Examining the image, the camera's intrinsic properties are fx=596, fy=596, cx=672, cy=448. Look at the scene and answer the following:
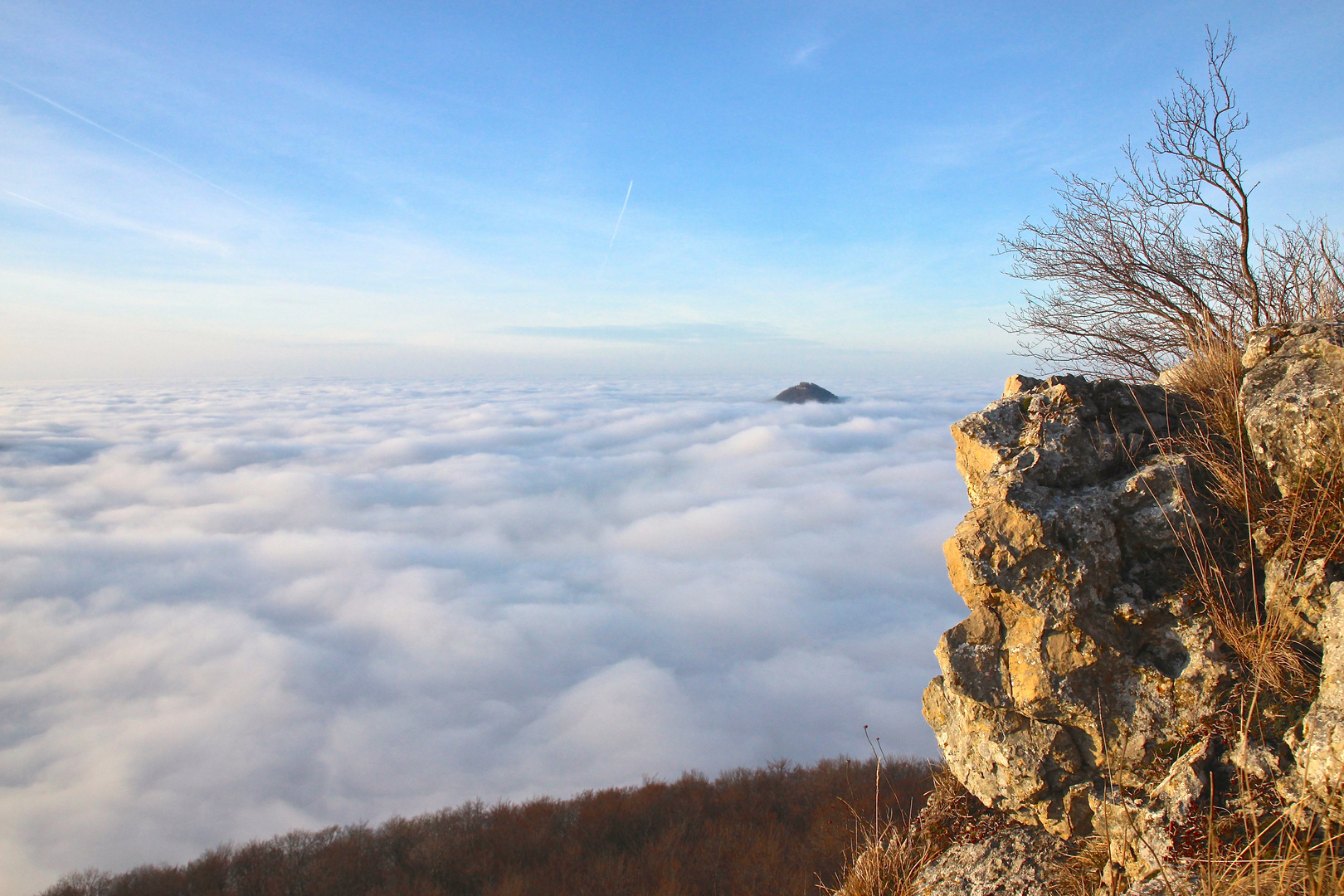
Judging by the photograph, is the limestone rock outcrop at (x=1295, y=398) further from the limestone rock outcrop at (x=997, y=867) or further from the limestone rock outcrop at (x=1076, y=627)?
the limestone rock outcrop at (x=997, y=867)

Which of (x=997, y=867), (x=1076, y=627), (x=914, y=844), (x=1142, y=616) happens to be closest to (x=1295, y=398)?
(x=1142, y=616)

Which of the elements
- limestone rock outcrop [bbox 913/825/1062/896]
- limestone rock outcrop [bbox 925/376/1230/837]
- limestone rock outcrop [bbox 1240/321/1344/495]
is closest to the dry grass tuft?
limestone rock outcrop [bbox 913/825/1062/896]

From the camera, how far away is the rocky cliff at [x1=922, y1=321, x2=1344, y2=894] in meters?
2.58

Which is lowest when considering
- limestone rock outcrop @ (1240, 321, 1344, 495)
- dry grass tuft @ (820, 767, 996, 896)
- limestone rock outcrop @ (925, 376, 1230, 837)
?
dry grass tuft @ (820, 767, 996, 896)

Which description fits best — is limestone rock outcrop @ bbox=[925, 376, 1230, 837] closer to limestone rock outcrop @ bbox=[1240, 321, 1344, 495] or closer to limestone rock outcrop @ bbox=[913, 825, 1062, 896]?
limestone rock outcrop @ bbox=[913, 825, 1062, 896]

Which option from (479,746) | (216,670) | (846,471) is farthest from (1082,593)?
(846,471)

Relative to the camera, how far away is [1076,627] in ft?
10.5

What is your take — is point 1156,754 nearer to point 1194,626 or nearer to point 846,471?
point 1194,626

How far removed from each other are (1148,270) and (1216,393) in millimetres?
7723

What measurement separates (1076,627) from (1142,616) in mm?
314

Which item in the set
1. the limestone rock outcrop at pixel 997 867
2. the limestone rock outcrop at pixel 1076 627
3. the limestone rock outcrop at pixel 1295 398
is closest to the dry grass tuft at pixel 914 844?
the limestone rock outcrop at pixel 997 867

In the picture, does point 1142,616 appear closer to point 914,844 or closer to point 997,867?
point 997,867

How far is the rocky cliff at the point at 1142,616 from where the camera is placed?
2.58 m

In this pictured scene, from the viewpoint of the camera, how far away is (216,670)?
69500mm
